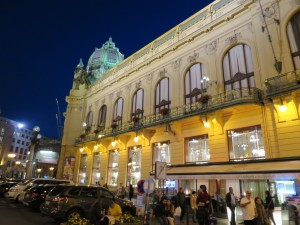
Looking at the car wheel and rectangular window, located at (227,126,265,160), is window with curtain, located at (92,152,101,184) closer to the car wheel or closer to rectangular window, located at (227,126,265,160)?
rectangular window, located at (227,126,265,160)

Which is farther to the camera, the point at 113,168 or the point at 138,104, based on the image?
the point at 113,168

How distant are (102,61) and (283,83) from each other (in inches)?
1491

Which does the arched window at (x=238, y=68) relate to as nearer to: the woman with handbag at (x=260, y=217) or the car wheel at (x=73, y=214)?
the woman with handbag at (x=260, y=217)

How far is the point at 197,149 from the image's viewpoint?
1889 centimetres

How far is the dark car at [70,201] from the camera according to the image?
1048 cm

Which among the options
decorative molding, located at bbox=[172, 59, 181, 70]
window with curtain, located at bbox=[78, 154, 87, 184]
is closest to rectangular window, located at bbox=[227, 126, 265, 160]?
decorative molding, located at bbox=[172, 59, 181, 70]

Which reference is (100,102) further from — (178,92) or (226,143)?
(226,143)

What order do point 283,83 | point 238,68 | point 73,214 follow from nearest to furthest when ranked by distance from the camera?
point 73,214 < point 283,83 < point 238,68

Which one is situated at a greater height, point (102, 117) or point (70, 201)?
point (102, 117)

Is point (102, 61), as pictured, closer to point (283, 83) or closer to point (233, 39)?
point (233, 39)

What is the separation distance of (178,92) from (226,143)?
7399mm

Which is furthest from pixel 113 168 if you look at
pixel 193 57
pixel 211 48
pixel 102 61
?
pixel 102 61

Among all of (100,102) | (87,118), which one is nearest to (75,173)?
(87,118)

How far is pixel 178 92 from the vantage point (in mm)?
22156
